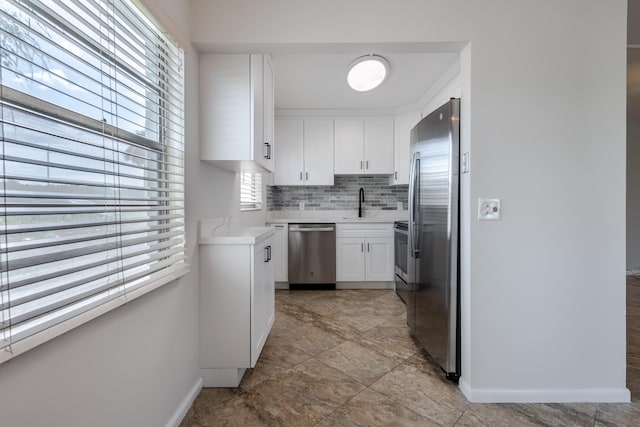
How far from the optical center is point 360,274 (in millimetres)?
3945

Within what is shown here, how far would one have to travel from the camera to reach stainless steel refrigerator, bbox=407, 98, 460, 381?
6.10 feet

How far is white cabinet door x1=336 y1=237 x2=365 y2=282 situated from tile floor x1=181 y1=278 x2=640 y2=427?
1.21 meters

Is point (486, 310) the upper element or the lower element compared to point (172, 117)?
lower

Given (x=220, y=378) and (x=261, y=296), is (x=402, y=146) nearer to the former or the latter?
(x=261, y=296)

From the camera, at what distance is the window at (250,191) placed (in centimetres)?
314

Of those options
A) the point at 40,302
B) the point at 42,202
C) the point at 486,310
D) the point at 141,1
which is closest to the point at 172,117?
the point at 141,1

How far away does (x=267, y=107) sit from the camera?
2213 millimetres

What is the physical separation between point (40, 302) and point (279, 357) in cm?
168

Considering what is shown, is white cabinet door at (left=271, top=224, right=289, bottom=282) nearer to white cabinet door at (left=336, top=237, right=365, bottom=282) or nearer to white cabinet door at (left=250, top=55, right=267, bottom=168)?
white cabinet door at (left=336, top=237, right=365, bottom=282)

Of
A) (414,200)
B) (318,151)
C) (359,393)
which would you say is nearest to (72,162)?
(359,393)

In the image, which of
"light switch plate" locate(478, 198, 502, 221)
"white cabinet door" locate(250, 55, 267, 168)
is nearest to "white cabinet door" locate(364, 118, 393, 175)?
"white cabinet door" locate(250, 55, 267, 168)

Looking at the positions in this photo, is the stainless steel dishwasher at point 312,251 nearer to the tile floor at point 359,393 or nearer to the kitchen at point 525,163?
the tile floor at point 359,393

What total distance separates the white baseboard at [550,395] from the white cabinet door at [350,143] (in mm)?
2946

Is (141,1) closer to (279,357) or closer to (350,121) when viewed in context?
(279,357)
